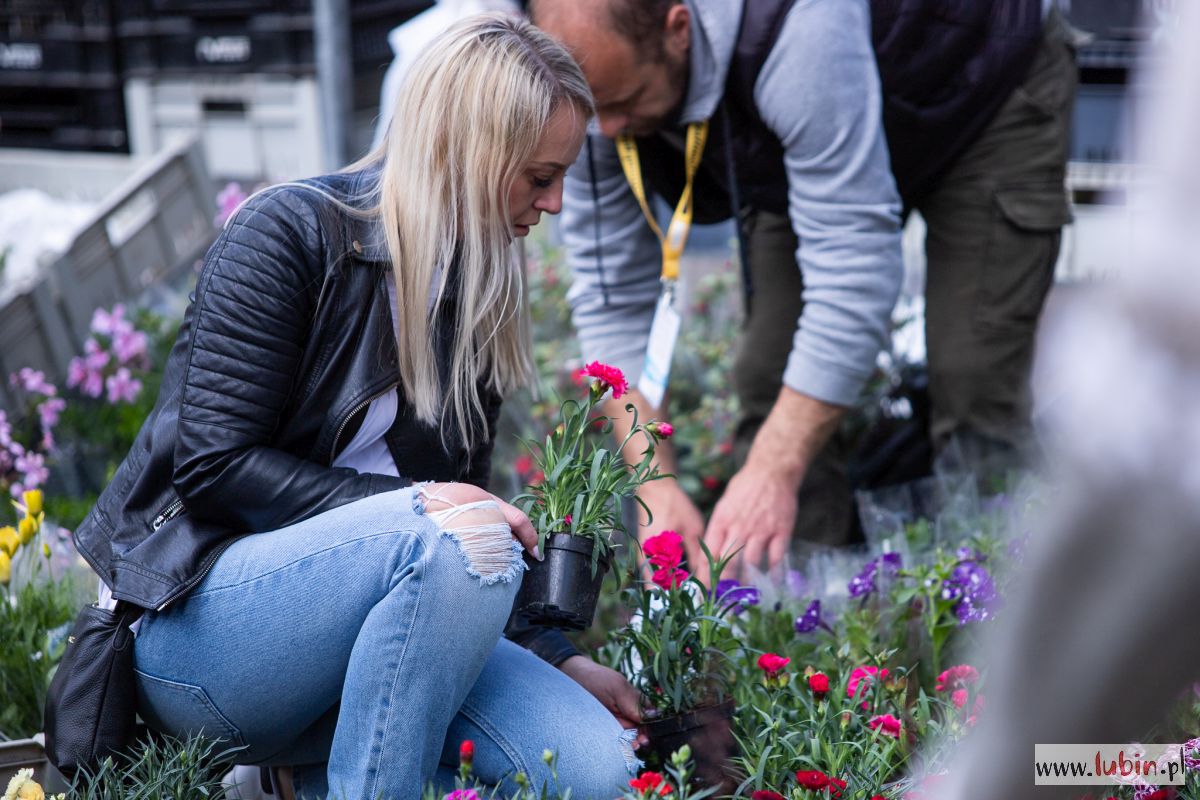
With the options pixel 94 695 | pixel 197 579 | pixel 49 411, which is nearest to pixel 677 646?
pixel 197 579

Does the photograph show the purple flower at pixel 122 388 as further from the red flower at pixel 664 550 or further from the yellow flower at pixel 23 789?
the red flower at pixel 664 550

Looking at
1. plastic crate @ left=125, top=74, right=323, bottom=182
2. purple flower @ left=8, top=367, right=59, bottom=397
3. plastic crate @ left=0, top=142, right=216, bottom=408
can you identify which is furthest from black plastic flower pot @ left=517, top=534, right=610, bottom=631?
plastic crate @ left=125, top=74, right=323, bottom=182

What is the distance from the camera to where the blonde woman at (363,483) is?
1689 millimetres

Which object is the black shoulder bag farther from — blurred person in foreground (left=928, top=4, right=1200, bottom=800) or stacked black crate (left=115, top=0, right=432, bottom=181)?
stacked black crate (left=115, top=0, right=432, bottom=181)

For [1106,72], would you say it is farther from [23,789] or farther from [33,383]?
[23,789]

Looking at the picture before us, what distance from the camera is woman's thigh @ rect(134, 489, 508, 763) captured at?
169 cm

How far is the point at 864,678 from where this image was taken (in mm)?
1913

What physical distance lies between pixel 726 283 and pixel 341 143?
5.97 feet

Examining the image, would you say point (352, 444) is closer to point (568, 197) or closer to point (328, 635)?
point (328, 635)

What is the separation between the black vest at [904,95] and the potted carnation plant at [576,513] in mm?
851

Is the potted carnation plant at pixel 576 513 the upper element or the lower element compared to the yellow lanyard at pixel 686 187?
lower

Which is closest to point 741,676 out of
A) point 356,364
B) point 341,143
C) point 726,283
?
point 356,364

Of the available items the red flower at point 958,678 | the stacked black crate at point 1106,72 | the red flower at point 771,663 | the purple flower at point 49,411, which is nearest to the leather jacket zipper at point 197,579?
the red flower at point 771,663

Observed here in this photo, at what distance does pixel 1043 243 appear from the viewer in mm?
2811
